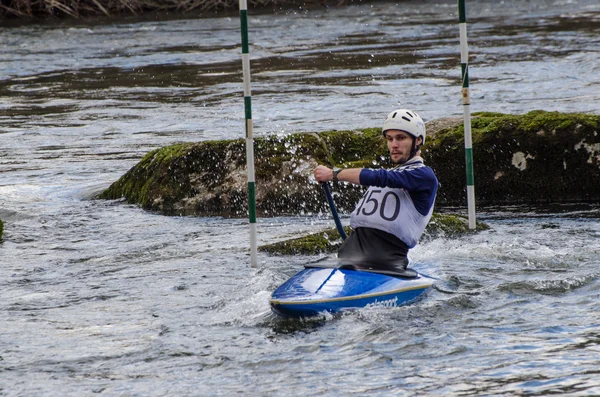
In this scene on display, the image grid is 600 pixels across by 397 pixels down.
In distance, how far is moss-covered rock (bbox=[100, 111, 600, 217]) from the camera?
910 centimetres

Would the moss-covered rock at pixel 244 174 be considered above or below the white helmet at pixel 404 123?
below

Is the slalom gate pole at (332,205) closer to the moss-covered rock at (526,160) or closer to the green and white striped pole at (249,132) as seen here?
the green and white striped pole at (249,132)

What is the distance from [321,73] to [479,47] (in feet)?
13.3

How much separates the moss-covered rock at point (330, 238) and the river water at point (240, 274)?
167 mm

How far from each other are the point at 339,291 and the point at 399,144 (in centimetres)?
117

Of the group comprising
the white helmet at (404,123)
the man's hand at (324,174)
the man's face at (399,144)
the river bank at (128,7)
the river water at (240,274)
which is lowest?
the river water at (240,274)

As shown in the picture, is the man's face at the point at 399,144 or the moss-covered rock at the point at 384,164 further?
the moss-covered rock at the point at 384,164

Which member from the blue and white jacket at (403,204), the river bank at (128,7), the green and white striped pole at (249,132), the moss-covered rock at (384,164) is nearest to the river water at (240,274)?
the green and white striped pole at (249,132)

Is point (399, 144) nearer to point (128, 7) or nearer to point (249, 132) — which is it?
point (249, 132)

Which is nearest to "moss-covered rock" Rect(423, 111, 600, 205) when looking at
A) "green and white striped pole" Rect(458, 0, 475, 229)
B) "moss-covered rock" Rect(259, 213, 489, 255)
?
"green and white striped pole" Rect(458, 0, 475, 229)

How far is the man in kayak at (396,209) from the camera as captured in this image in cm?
630

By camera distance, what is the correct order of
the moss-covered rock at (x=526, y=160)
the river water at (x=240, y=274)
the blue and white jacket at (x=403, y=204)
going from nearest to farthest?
the river water at (x=240, y=274) < the blue and white jacket at (x=403, y=204) < the moss-covered rock at (x=526, y=160)

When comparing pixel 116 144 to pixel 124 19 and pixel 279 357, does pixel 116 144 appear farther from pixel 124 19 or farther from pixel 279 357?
pixel 124 19

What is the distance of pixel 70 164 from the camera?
11.4 meters
